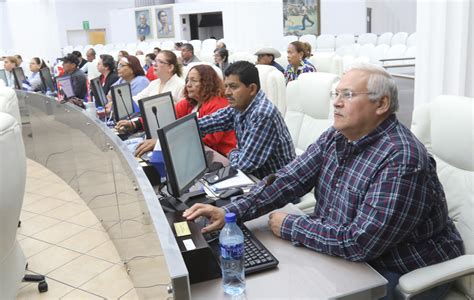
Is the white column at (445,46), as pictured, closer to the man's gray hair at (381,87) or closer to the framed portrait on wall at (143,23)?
the man's gray hair at (381,87)

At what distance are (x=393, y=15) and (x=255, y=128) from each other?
15.2 meters

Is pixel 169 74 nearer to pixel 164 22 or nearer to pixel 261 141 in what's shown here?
pixel 261 141

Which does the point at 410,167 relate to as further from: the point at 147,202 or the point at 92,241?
the point at 92,241

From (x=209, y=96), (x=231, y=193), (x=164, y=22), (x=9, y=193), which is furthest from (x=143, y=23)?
(x=9, y=193)

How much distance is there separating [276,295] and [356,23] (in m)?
16.0

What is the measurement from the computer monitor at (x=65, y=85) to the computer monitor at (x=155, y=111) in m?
2.31

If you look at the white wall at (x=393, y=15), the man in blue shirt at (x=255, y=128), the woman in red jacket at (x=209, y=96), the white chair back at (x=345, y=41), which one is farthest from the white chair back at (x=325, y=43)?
the man in blue shirt at (x=255, y=128)

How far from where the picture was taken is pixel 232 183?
2.13 meters

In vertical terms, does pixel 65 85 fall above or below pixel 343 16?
below

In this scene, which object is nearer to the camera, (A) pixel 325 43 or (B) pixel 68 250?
(B) pixel 68 250

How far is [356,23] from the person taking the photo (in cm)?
1595

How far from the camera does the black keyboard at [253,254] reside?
1.35 metres

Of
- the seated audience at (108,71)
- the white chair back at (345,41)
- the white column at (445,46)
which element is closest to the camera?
the white column at (445,46)

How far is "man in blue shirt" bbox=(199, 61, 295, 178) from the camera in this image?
7.69 ft
